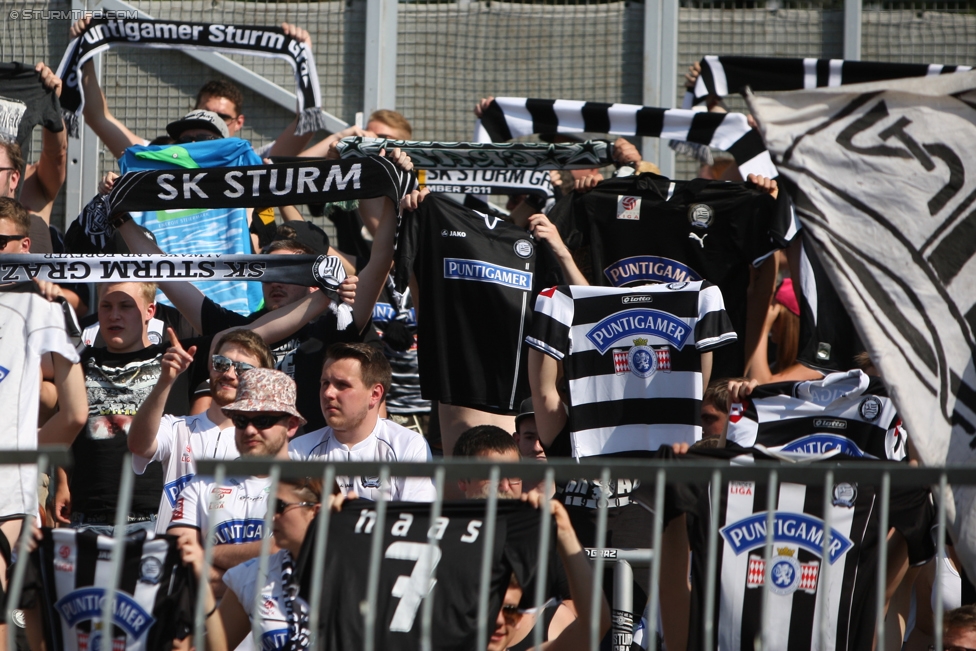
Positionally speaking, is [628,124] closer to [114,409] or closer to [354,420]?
[354,420]

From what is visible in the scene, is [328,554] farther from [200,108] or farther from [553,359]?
[200,108]

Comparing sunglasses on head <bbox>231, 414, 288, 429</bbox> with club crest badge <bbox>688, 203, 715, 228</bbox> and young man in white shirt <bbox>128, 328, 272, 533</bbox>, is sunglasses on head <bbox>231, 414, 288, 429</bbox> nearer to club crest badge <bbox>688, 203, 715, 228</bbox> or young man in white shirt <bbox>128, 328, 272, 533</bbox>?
young man in white shirt <bbox>128, 328, 272, 533</bbox>

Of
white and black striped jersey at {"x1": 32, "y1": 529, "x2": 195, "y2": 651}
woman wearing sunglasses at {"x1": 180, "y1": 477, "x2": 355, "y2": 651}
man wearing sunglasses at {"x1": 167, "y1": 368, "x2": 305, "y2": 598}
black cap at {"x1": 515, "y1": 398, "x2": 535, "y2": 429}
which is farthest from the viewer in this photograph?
black cap at {"x1": 515, "y1": 398, "x2": 535, "y2": 429}

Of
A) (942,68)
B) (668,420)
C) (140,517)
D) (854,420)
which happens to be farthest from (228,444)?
(942,68)

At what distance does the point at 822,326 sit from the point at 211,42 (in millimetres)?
4698

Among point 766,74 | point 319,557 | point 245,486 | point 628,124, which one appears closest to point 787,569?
point 319,557

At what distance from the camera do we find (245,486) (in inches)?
200

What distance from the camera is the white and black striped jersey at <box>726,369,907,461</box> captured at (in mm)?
5246

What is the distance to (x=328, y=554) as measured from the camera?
4.08 metres

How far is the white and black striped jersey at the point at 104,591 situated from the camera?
153 inches

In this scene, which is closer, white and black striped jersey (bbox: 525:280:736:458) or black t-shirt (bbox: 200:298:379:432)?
white and black striped jersey (bbox: 525:280:736:458)

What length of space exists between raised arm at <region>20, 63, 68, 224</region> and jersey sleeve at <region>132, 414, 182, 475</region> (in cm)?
261

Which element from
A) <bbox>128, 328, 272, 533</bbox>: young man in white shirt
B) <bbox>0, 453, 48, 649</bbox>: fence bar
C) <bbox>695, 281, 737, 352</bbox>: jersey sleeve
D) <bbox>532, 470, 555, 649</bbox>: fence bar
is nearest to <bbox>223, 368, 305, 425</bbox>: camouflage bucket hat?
<bbox>128, 328, 272, 533</bbox>: young man in white shirt

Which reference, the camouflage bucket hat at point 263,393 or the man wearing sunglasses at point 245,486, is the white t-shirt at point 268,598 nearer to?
the man wearing sunglasses at point 245,486
